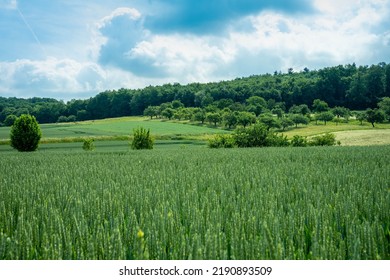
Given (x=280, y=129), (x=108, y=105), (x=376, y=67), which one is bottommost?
(x=280, y=129)

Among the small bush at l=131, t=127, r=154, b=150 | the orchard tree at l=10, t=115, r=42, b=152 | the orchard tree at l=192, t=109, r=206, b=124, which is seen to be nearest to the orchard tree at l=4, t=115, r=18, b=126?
the orchard tree at l=10, t=115, r=42, b=152

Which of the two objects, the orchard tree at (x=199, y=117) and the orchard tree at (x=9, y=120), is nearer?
the orchard tree at (x=9, y=120)

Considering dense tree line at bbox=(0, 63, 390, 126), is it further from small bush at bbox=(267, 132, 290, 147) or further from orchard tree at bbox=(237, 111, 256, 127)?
small bush at bbox=(267, 132, 290, 147)

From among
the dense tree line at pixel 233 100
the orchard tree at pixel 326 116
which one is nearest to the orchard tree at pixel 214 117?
the dense tree line at pixel 233 100

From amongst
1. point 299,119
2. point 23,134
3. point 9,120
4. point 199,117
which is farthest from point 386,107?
point 9,120

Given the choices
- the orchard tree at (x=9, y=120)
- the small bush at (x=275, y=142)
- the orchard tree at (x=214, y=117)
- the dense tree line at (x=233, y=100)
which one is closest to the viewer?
the small bush at (x=275, y=142)

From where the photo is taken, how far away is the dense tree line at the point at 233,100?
10312 cm

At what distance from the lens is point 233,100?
13188 cm

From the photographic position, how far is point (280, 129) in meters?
86.0

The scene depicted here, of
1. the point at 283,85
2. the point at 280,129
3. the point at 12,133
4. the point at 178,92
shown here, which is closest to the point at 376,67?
the point at 283,85

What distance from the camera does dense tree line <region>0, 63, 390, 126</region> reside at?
338 feet

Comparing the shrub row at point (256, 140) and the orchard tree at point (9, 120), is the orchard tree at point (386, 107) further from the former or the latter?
the orchard tree at point (9, 120)
